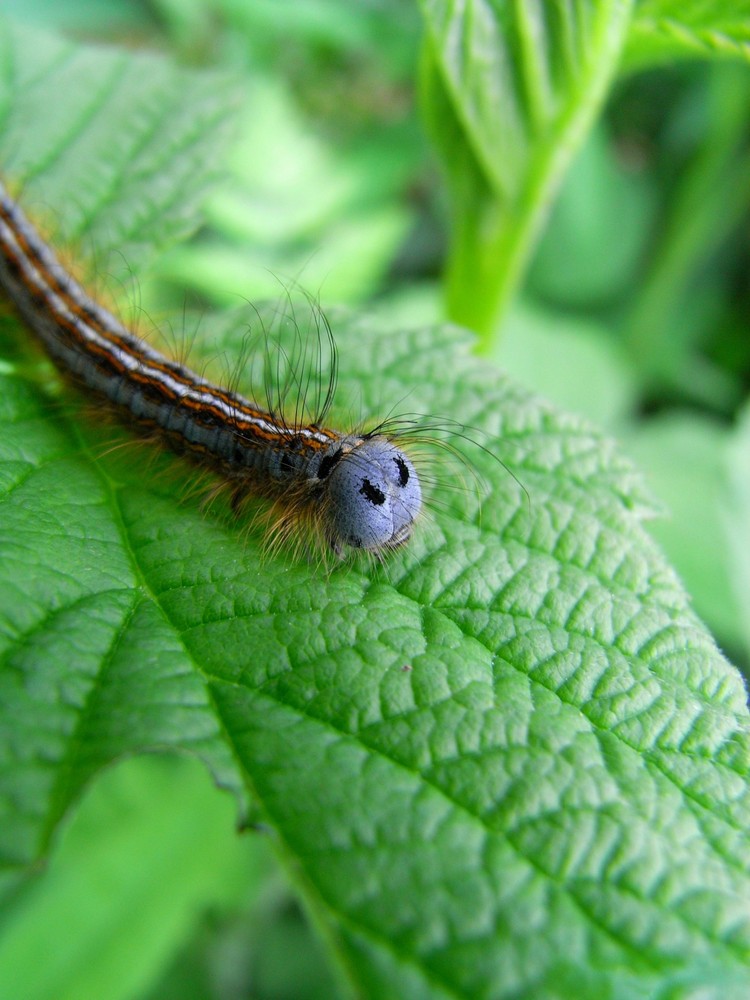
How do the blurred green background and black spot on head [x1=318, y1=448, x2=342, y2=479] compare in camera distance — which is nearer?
black spot on head [x1=318, y1=448, x2=342, y2=479]

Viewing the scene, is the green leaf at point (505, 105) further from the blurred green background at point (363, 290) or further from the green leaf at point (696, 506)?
the green leaf at point (696, 506)

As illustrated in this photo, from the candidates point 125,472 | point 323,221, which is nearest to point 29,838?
point 125,472

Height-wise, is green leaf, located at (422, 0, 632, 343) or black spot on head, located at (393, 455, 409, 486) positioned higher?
green leaf, located at (422, 0, 632, 343)

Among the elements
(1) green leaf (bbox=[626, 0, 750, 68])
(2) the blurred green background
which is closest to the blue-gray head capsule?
(2) the blurred green background

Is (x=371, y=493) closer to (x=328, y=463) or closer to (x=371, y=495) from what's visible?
(x=371, y=495)

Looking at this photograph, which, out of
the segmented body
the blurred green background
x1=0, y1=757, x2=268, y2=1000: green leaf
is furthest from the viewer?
the blurred green background

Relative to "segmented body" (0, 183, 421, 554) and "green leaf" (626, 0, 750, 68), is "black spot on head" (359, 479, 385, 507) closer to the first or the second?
"segmented body" (0, 183, 421, 554)

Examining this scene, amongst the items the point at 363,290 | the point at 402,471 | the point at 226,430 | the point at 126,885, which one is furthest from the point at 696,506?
the point at 126,885
